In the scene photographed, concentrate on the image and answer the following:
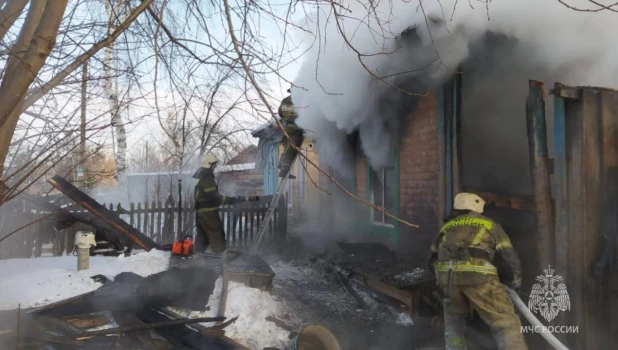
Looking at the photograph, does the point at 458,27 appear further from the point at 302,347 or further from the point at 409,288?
the point at 302,347

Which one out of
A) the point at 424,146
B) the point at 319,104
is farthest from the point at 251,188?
the point at 424,146

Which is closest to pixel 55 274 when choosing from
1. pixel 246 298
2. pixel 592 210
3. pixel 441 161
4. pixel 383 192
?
pixel 246 298

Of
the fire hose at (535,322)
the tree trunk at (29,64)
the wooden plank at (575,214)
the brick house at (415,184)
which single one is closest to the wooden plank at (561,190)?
the wooden plank at (575,214)

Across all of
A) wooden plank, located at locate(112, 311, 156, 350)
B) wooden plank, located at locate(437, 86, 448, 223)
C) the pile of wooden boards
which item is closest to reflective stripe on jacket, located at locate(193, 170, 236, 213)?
the pile of wooden boards

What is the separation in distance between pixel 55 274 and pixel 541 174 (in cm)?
564

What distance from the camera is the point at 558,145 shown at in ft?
12.1

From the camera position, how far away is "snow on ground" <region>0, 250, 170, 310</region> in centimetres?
427

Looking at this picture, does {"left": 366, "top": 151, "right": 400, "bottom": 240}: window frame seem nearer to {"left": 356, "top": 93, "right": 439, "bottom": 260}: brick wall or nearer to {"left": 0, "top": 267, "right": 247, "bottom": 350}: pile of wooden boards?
{"left": 356, "top": 93, "right": 439, "bottom": 260}: brick wall

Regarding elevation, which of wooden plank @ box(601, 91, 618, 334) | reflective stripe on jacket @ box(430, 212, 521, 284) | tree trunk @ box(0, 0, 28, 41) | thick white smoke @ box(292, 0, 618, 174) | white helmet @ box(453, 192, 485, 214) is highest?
thick white smoke @ box(292, 0, 618, 174)

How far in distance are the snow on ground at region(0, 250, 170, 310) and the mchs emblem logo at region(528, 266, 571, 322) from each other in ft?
14.5

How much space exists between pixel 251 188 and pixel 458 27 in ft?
64.7

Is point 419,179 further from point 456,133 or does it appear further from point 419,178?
point 456,133

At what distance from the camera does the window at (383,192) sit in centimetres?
734

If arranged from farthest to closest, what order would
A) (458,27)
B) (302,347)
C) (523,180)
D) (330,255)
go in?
(330,255) → (523,180) → (458,27) → (302,347)
